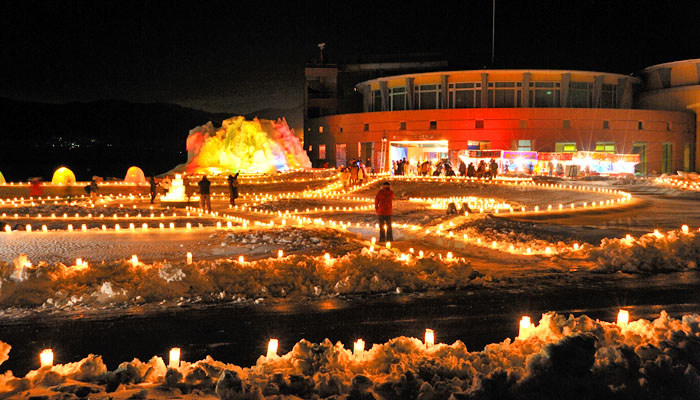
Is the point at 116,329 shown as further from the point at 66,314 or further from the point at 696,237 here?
the point at 696,237

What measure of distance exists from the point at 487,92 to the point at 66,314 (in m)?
51.8

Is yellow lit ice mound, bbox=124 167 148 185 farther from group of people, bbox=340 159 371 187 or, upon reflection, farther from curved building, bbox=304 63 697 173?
curved building, bbox=304 63 697 173

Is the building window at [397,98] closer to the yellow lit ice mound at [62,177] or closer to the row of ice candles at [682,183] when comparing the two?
the row of ice candles at [682,183]

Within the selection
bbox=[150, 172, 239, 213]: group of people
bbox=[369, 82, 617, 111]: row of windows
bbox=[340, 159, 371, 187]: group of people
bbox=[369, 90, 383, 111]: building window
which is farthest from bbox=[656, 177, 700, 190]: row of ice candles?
bbox=[369, 90, 383, 111]: building window

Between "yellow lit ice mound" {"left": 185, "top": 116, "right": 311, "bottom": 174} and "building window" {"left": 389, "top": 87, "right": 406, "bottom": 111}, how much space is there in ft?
54.1

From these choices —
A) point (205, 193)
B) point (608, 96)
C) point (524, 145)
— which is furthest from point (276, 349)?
point (608, 96)

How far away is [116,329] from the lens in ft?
27.5

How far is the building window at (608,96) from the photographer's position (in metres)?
58.8

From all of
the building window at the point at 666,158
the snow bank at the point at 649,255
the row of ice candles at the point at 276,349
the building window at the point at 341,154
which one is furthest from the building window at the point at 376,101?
the row of ice candles at the point at 276,349

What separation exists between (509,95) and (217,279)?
50.4 meters

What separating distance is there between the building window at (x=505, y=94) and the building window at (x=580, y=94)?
5.08 m

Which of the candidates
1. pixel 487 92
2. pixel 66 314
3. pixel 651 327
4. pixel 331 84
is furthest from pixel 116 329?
pixel 331 84

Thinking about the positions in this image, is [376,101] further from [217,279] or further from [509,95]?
[217,279]

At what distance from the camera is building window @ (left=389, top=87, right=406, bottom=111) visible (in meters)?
61.4
